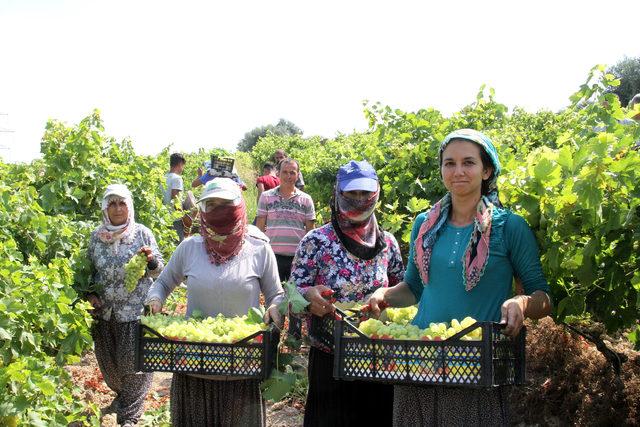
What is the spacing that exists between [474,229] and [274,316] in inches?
47.0

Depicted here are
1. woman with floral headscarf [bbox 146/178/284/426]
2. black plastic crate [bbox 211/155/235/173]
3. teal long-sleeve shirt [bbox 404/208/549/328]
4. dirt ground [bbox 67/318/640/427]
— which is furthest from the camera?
black plastic crate [bbox 211/155/235/173]

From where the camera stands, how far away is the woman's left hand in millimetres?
2891

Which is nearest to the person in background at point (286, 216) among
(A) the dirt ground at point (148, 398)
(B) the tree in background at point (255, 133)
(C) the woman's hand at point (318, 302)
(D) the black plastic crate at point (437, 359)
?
(A) the dirt ground at point (148, 398)

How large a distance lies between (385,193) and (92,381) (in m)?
3.05

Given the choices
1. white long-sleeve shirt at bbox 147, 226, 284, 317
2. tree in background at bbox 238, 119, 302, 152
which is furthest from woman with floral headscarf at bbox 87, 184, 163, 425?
tree in background at bbox 238, 119, 302, 152

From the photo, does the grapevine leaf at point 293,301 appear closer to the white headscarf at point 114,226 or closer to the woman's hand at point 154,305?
the woman's hand at point 154,305

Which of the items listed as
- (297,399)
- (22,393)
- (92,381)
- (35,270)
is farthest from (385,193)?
(22,393)

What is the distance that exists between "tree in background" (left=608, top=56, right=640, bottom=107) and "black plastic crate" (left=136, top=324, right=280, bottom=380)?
3349 cm

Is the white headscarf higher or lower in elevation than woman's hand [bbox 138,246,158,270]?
higher

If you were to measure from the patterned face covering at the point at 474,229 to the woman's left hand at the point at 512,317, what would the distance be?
25cm

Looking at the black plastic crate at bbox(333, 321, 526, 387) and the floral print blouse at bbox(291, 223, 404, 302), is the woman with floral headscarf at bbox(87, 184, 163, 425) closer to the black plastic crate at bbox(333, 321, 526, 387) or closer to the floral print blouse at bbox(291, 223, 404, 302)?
the floral print blouse at bbox(291, 223, 404, 302)

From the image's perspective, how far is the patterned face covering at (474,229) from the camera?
316 centimetres

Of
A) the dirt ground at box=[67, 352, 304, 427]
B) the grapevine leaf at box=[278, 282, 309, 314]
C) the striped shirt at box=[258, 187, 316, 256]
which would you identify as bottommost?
the dirt ground at box=[67, 352, 304, 427]

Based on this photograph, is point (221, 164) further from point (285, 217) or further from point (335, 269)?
point (335, 269)
